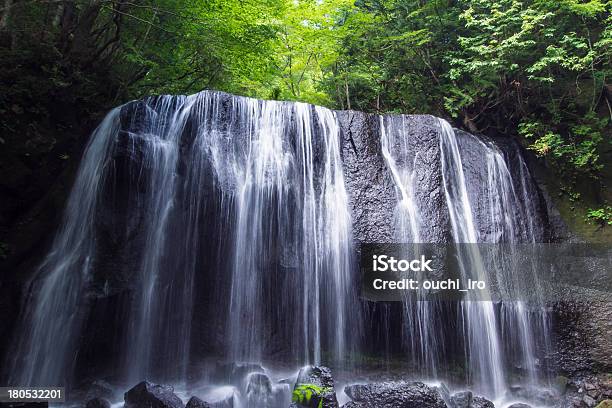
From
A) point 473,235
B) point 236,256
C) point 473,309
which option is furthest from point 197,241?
point 473,235

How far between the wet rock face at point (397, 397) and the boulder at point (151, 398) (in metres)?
2.22

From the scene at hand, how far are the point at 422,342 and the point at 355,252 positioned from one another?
1.82 m

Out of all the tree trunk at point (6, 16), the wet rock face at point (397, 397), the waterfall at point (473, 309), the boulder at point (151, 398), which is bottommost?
the wet rock face at point (397, 397)

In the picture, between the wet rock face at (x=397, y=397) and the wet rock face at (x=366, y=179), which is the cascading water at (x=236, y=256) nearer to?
the wet rock face at (x=366, y=179)

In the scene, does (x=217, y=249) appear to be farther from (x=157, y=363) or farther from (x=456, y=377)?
(x=456, y=377)

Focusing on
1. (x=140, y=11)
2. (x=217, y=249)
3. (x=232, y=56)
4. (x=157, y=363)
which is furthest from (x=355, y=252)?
(x=140, y=11)

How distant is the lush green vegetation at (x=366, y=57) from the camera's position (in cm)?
736

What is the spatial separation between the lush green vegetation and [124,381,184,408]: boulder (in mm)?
4685

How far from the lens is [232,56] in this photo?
8664mm

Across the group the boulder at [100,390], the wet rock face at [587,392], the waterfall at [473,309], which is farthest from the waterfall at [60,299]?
the wet rock face at [587,392]

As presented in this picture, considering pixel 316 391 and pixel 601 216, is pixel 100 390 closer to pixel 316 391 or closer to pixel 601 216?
pixel 316 391

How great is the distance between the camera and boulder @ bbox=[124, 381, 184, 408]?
15.7ft

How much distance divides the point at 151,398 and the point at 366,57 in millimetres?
9969

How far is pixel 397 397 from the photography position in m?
5.24
